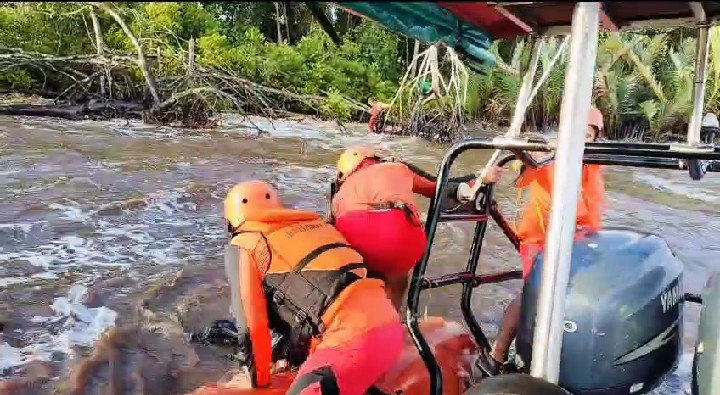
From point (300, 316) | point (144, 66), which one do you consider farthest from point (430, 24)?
point (144, 66)

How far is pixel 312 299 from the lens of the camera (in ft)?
9.61

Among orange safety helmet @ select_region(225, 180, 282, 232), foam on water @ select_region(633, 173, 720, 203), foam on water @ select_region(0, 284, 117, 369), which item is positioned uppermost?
orange safety helmet @ select_region(225, 180, 282, 232)

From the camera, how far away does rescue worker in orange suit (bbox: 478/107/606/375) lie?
352 cm

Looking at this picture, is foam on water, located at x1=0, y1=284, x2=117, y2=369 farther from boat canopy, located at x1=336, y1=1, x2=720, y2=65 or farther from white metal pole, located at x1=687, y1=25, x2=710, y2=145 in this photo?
white metal pole, located at x1=687, y1=25, x2=710, y2=145

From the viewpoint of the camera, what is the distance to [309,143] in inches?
589

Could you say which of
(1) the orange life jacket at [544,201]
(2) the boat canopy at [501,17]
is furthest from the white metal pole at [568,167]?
(1) the orange life jacket at [544,201]

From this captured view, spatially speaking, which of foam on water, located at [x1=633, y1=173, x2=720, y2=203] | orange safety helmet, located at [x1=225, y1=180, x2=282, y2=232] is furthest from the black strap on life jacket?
foam on water, located at [x1=633, y1=173, x2=720, y2=203]

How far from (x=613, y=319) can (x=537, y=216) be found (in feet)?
3.61

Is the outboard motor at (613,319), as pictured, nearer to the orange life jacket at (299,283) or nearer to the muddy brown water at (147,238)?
the orange life jacket at (299,283)

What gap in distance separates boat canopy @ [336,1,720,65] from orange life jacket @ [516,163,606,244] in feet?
2.42

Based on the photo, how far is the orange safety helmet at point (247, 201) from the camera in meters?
3.18

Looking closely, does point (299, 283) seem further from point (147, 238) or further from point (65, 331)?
point (147, 238)

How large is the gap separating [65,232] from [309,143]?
7.59 metres

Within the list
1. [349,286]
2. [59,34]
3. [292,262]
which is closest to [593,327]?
[349,286]
